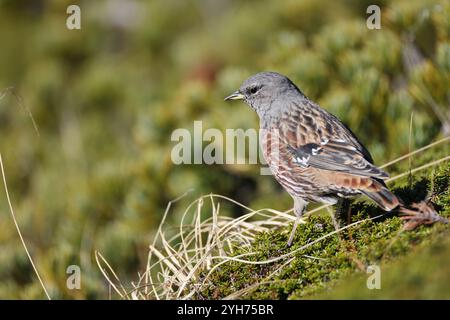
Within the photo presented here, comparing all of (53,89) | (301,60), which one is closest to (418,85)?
(301,60)

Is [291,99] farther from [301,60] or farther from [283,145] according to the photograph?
[301,60]

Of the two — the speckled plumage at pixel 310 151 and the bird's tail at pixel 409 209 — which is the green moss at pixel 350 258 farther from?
the speckled plumage at pixel 310 151

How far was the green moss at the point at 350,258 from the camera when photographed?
234cm

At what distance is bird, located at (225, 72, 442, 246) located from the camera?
3.35m

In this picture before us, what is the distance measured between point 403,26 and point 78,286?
10.6ft

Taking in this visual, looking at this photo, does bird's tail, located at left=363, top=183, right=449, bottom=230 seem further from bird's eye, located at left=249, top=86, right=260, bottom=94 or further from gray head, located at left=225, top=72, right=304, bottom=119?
bird's eye, located at left=249, top=86, right=260, bottom=94

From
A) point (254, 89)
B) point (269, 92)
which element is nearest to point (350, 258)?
point (269, 92)

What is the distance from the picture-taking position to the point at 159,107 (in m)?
6.63

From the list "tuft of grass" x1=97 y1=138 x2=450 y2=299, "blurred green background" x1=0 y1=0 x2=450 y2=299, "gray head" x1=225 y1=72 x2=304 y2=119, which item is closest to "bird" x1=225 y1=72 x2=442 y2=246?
"gray head" x1=225 y1=72 x2=304 y2=119

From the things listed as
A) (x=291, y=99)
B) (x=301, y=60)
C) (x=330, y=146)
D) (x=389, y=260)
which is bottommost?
(x=389, y=260)

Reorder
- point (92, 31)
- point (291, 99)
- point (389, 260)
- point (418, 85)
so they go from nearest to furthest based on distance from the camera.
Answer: point (389, 260)
point (291, 99)
point (418, 85)
point (92, 31)

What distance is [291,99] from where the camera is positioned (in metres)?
4.28

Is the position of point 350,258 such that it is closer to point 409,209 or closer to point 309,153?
point 409,209

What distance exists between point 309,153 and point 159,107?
10.3 ft
